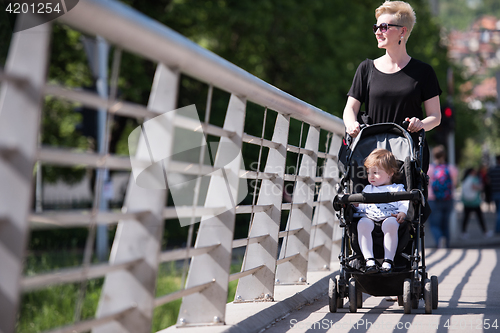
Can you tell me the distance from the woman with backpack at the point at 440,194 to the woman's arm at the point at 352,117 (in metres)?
6.75

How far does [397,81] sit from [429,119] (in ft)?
1.19

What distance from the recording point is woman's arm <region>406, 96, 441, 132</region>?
4.86 m

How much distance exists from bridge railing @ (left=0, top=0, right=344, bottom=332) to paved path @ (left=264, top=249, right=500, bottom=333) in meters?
0.45

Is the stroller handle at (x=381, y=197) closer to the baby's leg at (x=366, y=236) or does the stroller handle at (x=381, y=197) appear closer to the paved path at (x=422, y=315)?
the baby's leg at (x=366, y=236)

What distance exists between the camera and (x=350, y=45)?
876 inches

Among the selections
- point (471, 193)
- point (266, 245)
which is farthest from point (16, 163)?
point (471, 193)

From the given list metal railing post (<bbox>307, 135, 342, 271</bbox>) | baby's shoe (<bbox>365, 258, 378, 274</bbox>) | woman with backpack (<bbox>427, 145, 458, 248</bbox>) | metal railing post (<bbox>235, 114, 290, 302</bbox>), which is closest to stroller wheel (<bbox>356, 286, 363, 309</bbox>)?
baby's shoe (<bbox>365, 258, 378, 274</bbox>)

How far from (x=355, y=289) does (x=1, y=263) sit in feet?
9.47

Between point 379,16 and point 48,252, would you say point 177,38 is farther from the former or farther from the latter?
point 48,252

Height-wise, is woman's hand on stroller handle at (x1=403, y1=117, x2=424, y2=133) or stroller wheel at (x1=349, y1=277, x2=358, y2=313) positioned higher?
woman's hand on stroller handle at (x1=403, y1=117, x2=424, y2=133)

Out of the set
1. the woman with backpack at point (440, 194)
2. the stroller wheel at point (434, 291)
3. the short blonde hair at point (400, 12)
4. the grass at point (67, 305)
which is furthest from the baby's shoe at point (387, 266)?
A: the woman with backpack at point (440, 194)

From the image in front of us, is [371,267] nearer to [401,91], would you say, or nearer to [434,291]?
[434,291]

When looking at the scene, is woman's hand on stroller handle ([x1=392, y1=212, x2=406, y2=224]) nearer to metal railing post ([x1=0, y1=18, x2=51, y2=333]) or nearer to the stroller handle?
the stroller handle

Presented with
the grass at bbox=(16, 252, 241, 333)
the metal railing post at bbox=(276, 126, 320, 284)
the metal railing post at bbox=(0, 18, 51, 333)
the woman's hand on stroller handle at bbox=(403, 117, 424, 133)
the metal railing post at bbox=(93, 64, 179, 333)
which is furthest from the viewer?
the grass at bbox=(16, 252, 241, 333)
